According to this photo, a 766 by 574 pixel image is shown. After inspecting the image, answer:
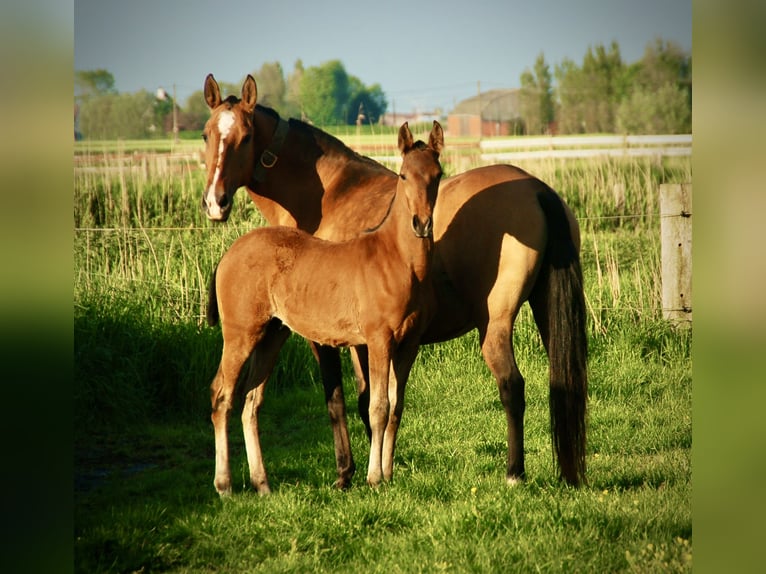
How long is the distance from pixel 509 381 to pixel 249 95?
8.40ft

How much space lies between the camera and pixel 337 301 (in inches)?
185

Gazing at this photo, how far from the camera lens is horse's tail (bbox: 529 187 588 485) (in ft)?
15.5

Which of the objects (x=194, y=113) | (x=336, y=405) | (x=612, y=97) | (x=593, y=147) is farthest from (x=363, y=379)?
(x=612, y=97)

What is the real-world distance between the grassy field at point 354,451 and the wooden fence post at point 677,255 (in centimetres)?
24

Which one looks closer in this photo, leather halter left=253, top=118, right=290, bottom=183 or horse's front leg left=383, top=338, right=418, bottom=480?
horse's front leg left=383, top=338, right=418, bottom=480

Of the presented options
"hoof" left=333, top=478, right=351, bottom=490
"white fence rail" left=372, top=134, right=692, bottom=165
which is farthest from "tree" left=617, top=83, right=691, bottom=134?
"hoof" left=333, top=478, right=351, bottom=490

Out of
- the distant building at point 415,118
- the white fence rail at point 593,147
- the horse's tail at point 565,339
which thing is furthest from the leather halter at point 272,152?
the white fence rail at point 593,147

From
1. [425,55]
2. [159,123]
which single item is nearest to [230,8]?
[159,123]

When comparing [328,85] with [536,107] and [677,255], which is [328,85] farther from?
[677,255]

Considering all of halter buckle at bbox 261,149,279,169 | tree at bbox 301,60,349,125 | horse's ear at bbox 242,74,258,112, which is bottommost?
halter buckle at bbox 261,149,279,169

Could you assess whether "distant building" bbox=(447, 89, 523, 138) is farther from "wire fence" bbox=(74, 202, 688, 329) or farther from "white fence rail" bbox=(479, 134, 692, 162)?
"wire fence" bbox=(74, 202, 688, 329)

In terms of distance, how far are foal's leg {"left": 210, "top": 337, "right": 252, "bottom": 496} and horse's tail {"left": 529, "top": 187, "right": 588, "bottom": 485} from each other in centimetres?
191
